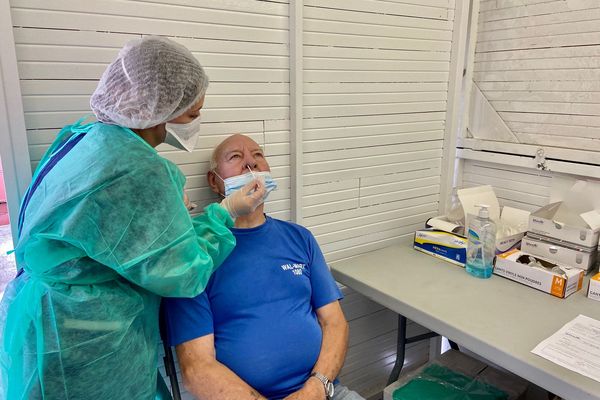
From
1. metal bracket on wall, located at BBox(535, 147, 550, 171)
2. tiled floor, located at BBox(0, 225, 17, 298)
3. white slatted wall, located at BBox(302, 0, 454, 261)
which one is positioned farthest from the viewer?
tiled floor, located at BBox(0, 225, 17, 298)

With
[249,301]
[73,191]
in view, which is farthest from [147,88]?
[249,301]

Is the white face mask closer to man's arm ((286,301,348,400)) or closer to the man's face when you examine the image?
the man's face

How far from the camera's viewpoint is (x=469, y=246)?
1.76 meters

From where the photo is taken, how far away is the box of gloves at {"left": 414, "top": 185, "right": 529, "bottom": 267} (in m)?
1.84

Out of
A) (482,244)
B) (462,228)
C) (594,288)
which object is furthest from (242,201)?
(594,288)

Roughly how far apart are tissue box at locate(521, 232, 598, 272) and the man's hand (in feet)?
3.34

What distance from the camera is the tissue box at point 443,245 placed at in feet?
6.02

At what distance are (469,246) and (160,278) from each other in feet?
4.07

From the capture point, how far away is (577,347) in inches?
49.1

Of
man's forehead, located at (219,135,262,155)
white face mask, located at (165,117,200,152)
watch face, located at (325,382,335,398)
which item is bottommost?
watch face, located at (325,382,335,398)

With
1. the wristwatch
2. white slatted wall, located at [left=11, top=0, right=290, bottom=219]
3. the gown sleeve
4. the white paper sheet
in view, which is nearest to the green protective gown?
the gown sleeve

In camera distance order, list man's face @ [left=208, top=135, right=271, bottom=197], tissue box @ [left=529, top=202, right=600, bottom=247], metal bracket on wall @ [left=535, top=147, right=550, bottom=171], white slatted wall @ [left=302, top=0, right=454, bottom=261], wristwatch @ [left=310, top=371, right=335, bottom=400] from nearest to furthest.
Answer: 1. wristwatch @ [left=310, top=371, right=335, bottom=400]
2. man's face @ [left=208, top=135, right=271, bottom=197]
3. tissue box @ [left=529, top=202, right=600, bottom=247]
4. white slatted wall @ [left=302, top=0, right=454, bottom=261]
5. metal bracket on wall @ [left=535, top=147, right=550, bottom=171]

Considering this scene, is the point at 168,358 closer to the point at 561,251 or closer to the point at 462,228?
the point at 462,228

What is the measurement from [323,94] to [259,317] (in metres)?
0.93
